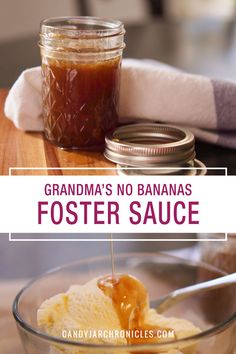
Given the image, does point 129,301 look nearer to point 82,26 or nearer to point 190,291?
point 190,291

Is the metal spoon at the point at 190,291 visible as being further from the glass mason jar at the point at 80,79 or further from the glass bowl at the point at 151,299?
the glass mason jar at the point at 80,79

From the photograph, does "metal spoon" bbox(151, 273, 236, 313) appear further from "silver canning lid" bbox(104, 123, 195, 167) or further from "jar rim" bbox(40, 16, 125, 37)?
"jar rim" bbox(40, 16, 125, 37)

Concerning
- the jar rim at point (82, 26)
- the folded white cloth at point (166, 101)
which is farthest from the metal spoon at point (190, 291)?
the jar rim at point (82, 26)

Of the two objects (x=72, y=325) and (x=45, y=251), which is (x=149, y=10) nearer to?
(x=45, y=251)

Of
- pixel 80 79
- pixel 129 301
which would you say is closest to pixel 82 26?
pixel 80 79

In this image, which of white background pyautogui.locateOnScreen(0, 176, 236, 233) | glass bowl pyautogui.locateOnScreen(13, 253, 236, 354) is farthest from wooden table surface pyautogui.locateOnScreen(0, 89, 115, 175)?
glass bowl pyautogui.locateOnScreen(13, 253, 236, 354)

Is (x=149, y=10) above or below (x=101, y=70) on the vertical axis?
below

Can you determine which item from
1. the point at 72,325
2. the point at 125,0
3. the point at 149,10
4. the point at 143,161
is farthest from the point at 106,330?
the point at 125,0
